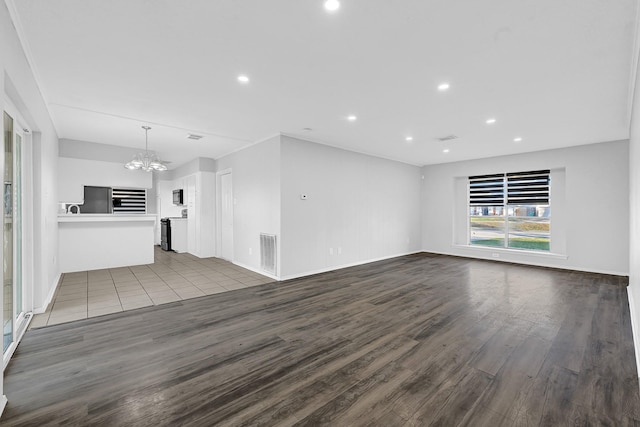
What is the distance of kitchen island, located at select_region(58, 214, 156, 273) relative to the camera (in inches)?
215

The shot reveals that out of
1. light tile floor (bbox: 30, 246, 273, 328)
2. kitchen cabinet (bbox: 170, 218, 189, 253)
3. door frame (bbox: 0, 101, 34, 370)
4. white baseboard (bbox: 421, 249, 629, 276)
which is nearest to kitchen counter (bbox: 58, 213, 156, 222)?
light tile floor (bbox: 30, 246, 273, 328)

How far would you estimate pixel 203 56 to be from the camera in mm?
2590

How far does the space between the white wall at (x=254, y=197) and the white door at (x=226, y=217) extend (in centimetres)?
34

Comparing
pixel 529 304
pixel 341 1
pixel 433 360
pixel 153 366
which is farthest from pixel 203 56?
pixel 529 304

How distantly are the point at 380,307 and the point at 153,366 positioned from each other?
8.34 ft

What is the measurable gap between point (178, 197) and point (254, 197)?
4286 mm

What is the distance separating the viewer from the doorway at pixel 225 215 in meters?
6.86

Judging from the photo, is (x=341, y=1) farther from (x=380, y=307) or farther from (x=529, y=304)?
(x=529, y=304)

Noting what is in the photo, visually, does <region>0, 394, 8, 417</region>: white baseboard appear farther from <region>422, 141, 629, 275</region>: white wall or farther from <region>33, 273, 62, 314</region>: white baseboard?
<region>422, 141, 629, 275</region>: white wall

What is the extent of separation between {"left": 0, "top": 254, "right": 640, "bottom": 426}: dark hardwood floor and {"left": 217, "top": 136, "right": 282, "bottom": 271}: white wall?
5.75 ft

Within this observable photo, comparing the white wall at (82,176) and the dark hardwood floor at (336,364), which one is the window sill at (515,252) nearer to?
the dark hardwood floor at (336,364)

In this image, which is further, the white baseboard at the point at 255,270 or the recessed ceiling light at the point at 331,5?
the white baseboard at the point at 255,270

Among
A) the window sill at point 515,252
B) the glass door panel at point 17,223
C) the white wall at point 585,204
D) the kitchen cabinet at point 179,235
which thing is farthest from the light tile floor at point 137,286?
the white wall at point 585,204

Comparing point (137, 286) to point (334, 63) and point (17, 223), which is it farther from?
point (334, 63)
